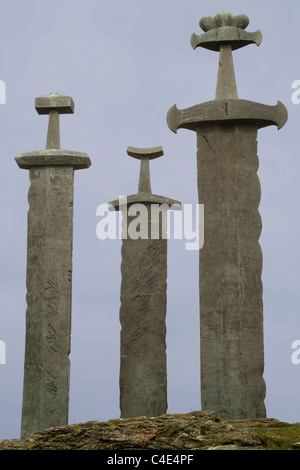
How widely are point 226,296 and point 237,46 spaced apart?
13.9ft

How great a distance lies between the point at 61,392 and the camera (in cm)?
1453

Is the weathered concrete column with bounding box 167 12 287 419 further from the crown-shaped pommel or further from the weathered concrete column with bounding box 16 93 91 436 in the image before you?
the weathered concrete column with bounding box 16 93 91 436

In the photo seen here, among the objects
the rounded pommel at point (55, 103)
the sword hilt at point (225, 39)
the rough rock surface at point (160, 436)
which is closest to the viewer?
the rough rock surface at point (160, 436)

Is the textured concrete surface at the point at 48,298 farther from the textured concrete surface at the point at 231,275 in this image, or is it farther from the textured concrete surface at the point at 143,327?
the textured concrete surface at the point at 231,275

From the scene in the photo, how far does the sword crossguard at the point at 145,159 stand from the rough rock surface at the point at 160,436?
6513mm

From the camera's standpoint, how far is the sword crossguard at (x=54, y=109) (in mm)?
15273

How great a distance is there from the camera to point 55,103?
15.3 metres

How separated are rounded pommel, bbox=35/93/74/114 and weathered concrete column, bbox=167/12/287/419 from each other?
6.66ft

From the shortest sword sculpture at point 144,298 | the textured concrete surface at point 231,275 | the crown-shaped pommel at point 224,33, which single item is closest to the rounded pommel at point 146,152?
the shortest sword sculpture at point 144,298

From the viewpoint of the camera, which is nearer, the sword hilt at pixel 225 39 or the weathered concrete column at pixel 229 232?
the weathered concrete column at pixel 229 232

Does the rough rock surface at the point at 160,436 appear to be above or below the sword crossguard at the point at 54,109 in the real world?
below

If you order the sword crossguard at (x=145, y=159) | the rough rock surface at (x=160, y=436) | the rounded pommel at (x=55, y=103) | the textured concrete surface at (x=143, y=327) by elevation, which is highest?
the rounded pommel at (x=55, y=103)

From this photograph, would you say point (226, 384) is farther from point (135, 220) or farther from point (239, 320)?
point (135, 220)

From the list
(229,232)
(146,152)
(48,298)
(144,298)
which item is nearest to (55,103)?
(146,152)
